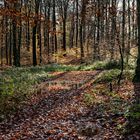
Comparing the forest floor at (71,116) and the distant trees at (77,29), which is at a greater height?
the distant trees at (77,29)

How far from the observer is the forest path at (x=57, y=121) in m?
9.53

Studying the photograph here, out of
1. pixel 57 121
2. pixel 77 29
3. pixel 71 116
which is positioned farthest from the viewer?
pixel 77 29

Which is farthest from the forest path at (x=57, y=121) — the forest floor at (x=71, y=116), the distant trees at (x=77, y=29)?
the distant trees at (x=77, y=29)

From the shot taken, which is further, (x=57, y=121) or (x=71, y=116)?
(x=71, y=116)

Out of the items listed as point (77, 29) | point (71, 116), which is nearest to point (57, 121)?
point (71, 116)

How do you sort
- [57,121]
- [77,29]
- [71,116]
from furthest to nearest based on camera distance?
[77,29], [71,116], [57,121]

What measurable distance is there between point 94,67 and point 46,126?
18.0 m

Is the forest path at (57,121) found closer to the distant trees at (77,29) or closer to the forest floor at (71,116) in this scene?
the forest floor at (71,116)

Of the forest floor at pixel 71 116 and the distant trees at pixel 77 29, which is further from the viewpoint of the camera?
the distant trees at pixel 77 29

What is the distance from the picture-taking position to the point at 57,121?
11.1 m

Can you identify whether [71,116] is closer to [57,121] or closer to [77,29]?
[57,121]

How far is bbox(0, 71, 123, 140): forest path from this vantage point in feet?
31.3

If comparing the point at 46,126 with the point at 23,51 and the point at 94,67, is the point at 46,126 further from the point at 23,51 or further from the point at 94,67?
the point at 23,51

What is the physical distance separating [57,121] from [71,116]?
672 mm
